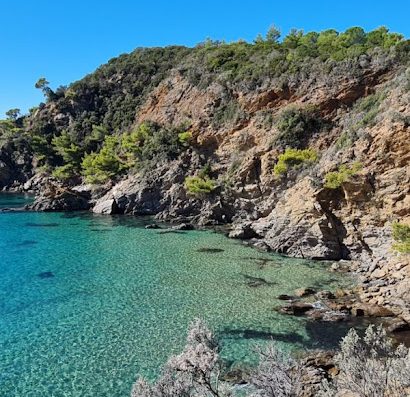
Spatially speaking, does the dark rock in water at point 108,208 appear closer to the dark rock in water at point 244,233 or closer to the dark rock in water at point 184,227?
the dark rock in water at point 184,227

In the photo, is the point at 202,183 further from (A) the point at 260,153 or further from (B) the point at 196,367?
(B) the point at 196,367

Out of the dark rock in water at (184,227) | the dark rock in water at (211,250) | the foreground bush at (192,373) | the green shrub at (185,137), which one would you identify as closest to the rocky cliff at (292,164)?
the green shrub at (185,137)

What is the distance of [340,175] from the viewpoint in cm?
2670

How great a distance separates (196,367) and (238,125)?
38012 mm

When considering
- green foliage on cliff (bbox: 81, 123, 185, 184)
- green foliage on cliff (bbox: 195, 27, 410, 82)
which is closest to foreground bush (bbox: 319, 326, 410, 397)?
green foliage on cliff (bbox: 195, 27, 410, 82)

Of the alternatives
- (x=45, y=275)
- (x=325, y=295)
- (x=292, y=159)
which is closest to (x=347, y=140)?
(x=292, y=159)

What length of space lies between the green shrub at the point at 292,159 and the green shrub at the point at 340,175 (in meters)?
7.48

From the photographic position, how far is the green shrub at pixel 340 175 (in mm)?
26281

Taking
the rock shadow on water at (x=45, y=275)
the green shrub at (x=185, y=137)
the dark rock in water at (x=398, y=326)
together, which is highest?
the green shrub at (x=185, y=137)

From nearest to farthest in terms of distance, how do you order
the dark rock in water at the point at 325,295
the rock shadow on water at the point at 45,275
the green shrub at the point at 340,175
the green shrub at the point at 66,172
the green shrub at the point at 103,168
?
1. the dark rock in water at the point at 325,295
2. the rock shadow on water at the point at 45,275
3. the green shrub at the point at 340,175
4. the green shrub at the point at 103,168
5. the green shrub at the point at 66,172

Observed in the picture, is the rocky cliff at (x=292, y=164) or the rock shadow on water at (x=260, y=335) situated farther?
the rocky cliff at (x=292, y=164)

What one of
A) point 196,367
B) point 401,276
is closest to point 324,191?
point 401,276

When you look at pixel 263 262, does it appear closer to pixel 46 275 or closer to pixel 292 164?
pixel 292 164

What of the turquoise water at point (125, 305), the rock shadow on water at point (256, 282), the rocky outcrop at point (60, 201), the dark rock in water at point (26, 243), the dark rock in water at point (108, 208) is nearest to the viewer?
the turquoise water at point (125, 305)
